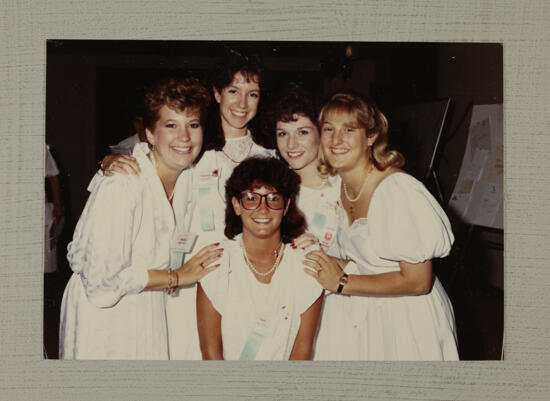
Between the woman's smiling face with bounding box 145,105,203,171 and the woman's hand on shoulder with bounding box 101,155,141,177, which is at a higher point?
the woman's smiling face with bounding box 145,105,203,171

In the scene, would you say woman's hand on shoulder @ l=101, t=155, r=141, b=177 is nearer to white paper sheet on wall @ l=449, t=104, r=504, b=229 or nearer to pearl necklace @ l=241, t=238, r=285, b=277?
pearl necklace @ l=241, t=238, r=285, b=277

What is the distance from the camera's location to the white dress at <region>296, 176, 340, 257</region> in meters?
1.86

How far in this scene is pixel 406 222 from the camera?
188 centimetres

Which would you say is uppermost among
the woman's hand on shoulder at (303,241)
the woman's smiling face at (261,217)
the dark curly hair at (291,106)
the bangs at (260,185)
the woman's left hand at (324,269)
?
the dark curly hair at (291,106)

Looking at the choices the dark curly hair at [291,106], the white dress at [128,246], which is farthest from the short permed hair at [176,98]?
the dark curly hair at [291,106]

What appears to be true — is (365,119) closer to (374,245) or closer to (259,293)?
(374,245)

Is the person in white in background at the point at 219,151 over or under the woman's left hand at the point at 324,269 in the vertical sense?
over

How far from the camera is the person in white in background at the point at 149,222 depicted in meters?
1.84

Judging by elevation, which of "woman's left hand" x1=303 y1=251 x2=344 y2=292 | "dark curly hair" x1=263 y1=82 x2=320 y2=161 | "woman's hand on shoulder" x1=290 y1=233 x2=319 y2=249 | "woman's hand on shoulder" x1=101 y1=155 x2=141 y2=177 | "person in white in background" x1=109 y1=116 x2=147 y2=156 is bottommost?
"woman's left hand" x1=303 y1=251 x2=344 y2=292

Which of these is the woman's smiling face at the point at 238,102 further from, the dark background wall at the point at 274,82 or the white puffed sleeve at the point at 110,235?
the white puffed sleeve at the point at 110,235

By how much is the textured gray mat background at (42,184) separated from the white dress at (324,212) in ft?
1.47

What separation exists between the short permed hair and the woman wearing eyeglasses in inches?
10.2

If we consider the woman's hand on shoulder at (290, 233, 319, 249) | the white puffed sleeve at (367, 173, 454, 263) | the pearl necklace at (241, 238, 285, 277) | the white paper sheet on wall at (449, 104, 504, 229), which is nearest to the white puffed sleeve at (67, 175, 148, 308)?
the pearl necklace at (241, 238, 285, 277)
